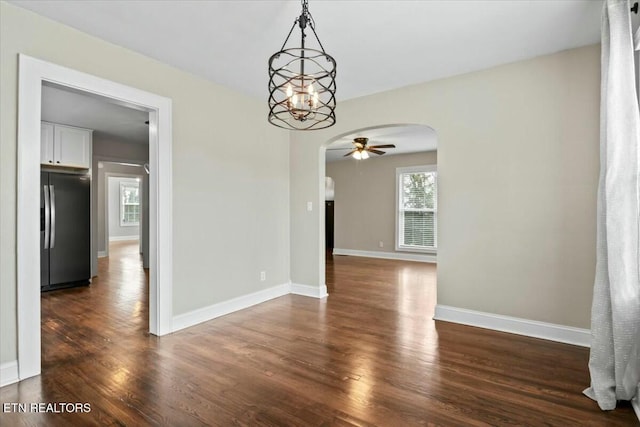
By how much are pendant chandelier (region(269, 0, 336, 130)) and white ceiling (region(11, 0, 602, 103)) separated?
7.1 inches

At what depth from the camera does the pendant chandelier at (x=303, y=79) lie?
1822mm

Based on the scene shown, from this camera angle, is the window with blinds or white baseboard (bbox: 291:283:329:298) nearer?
white baseboard (bbox: 291:283:329:298)

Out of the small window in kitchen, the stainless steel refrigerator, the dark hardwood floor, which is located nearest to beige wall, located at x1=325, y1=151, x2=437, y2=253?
the dark hardwood floor

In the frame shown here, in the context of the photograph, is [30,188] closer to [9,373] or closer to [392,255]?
[9,373]

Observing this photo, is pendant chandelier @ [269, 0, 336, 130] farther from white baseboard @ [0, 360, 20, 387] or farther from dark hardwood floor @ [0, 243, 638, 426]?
white baseboard @ [0, 360, 20, 387]

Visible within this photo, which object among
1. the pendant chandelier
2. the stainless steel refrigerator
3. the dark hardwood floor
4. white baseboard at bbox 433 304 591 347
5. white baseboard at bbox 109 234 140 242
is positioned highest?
the pendant chandelier

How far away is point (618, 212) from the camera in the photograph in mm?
1999

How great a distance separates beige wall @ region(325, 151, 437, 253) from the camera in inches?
321

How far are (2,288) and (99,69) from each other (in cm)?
183

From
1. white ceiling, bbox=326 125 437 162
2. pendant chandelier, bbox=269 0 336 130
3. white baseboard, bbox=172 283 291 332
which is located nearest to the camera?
pendant chandelier, bbox=269 0 336 130

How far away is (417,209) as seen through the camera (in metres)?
7.89

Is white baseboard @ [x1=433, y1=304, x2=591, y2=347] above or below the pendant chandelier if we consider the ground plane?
below

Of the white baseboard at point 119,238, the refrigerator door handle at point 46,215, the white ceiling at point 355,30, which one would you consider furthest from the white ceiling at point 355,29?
the white baseboard at point 119,238

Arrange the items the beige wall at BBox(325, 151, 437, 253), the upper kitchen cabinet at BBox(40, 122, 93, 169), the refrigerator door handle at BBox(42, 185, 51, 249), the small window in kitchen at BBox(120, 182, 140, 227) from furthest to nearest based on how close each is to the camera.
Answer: the small window in kitchen at BBox(120, 182, 140, 227) → the beige wall at BBox(325, 151, 437, 253) → the upper kitchen cabinet at BBox(40, 122, 93, 169) → the refrigerator door handle at BBox(42, 185, 51, 249)
